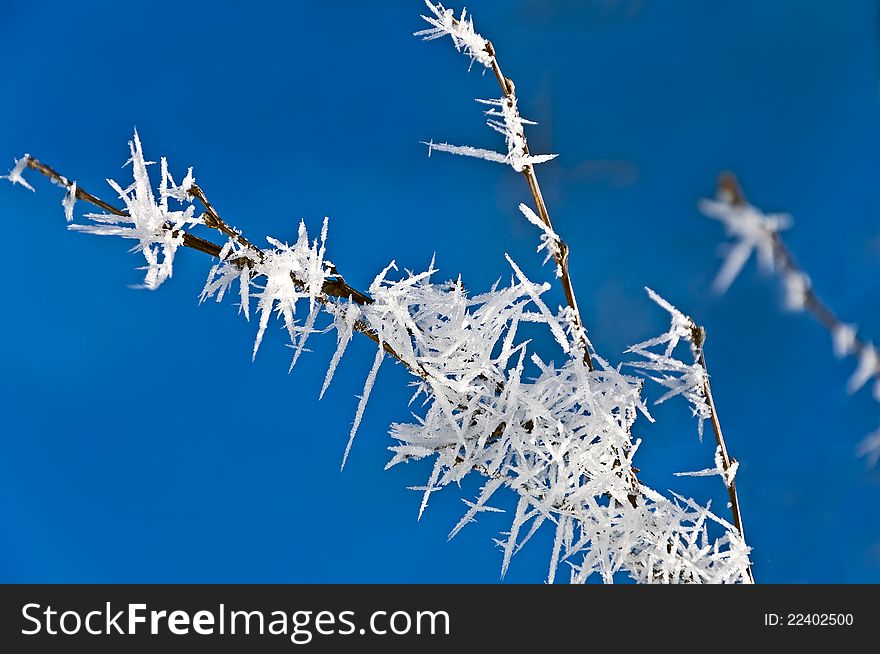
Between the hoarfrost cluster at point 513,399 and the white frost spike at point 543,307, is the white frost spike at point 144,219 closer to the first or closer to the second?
the hoarfrost cluster at point 513,399

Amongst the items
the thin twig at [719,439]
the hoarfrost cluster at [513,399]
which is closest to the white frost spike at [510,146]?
the hoarfrost cluster at [513,399]

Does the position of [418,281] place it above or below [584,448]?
above

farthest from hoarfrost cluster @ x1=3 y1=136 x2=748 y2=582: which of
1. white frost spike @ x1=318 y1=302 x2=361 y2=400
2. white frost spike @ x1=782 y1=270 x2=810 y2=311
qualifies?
white frost spike @ x1=782 y1=270 x2=810 y2=311

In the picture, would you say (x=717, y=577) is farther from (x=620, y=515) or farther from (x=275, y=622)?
(x=275, y=622)

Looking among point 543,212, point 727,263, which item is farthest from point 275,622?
point 727,263

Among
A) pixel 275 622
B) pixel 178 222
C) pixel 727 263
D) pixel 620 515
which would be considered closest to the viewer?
pixel 727 263

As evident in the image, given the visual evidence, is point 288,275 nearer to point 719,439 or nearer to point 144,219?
point 144,219

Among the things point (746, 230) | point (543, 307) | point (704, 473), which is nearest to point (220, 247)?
point (543, 307)

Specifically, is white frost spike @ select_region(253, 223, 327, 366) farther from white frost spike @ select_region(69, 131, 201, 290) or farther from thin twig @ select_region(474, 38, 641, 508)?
thin twig @ select_region(474, 38, 641, 508)

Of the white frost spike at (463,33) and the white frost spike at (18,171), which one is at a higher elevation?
the white frost spike at (463,33)
